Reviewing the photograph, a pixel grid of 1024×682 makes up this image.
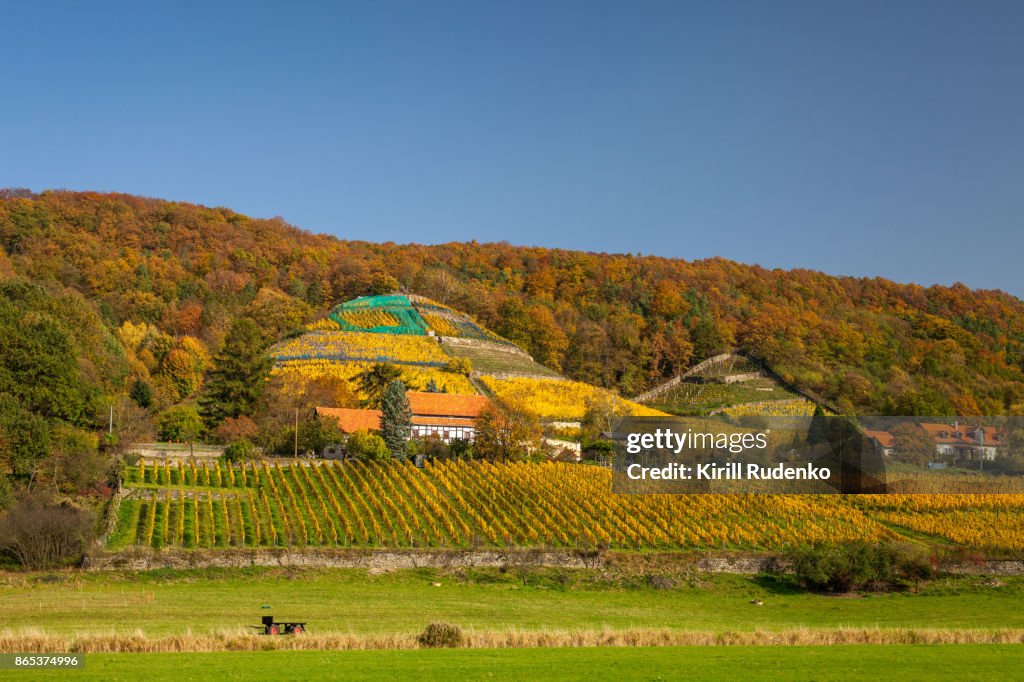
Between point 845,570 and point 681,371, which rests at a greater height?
point 681,371

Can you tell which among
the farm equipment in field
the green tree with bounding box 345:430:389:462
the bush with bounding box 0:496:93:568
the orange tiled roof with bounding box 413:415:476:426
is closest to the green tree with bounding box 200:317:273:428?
the orange tiled roof with bounding box 413:415:476:426

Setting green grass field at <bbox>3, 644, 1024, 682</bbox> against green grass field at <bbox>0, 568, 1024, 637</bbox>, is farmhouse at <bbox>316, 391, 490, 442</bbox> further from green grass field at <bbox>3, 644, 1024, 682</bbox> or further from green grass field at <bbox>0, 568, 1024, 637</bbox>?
green grass field at <bbox>3, 644, 1024, 682</bbox>

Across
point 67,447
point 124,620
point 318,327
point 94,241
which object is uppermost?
point 94,241

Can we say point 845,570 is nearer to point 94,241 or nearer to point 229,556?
point 229,556

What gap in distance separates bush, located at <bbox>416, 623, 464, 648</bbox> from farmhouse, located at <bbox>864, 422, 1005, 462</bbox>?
89.2 feet

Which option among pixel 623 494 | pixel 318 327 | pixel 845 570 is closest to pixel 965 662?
pixel 845 570

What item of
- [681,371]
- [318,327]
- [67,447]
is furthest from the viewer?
[681,371]

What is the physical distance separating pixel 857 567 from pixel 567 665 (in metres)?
17.5

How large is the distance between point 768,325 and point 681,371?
1339cm

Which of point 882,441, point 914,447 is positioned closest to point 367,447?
point 882,441

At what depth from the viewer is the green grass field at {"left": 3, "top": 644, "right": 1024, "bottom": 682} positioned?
540 inches

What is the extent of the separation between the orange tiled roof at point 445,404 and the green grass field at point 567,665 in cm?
3912

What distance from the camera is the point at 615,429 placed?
55938 mm

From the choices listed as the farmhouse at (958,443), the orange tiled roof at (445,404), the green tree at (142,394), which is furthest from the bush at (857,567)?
the green tree at (142,394)
